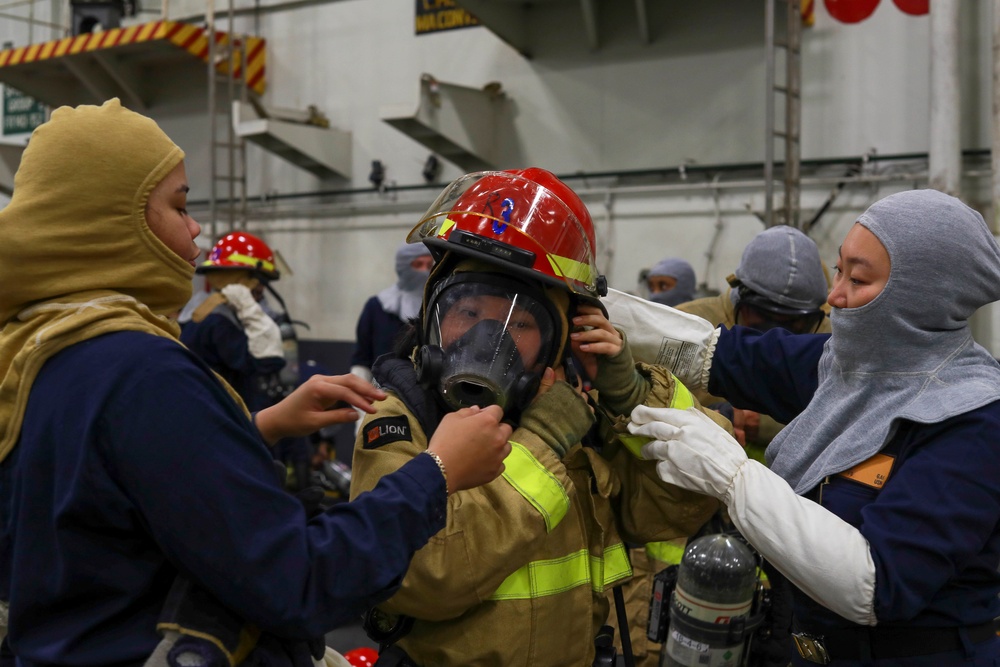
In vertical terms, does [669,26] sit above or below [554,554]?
above

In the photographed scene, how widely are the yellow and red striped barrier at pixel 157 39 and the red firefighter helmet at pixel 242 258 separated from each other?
11.1 feet

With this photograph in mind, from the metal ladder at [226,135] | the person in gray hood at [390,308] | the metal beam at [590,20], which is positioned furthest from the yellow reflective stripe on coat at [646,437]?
the metal ladder at [226,135]

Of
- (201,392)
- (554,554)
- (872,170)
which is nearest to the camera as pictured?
(201,392)

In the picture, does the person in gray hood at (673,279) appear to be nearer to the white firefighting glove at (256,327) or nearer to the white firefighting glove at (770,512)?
the white firefighting glove at (256,327)

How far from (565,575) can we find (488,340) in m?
0.50

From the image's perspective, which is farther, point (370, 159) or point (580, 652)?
point (370, 159)

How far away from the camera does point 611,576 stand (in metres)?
1.97

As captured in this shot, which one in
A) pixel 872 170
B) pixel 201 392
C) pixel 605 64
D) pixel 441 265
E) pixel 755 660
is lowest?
pixel 755 660

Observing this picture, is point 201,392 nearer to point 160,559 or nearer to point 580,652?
point 160,559

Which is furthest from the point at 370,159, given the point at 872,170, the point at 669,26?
the point at 872,170

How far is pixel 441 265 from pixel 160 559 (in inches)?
Result: 34.8

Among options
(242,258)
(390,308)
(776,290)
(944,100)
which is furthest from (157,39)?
(776,290)

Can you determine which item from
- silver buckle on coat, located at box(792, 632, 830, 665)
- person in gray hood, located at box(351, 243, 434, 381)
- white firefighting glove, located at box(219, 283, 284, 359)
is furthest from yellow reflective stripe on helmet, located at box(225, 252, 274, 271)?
silver buckle on coat, located at box(792, 632, 830, 665)

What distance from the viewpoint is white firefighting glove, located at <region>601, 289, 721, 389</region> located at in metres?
2.51
